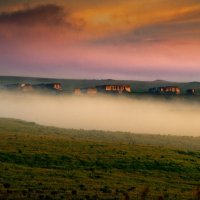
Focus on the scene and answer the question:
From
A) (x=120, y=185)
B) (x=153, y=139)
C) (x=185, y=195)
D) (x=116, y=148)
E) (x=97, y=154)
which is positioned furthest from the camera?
(x=153, y=139)

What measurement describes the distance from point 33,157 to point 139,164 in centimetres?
1210

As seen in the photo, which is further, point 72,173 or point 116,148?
point 116,148

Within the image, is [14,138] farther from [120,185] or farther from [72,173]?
[120,185]

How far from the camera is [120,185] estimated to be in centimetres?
3903

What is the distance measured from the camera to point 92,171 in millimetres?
45719

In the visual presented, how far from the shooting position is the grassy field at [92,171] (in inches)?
1387

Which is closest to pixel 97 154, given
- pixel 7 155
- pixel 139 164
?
pixel 139 164

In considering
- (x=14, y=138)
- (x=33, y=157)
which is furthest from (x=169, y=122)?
(x=33, y=157)

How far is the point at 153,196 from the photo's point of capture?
3531cm

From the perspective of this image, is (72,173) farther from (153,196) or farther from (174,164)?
(174,164)

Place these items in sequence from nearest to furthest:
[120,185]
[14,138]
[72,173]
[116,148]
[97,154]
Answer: [120,185]
[72,173]
[97,154]
[116,148]
[14,138]

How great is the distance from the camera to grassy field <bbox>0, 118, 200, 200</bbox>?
35.2m

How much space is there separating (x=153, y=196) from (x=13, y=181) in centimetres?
1188

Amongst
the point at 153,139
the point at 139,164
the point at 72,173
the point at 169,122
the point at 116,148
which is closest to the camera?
the point at 72,173
